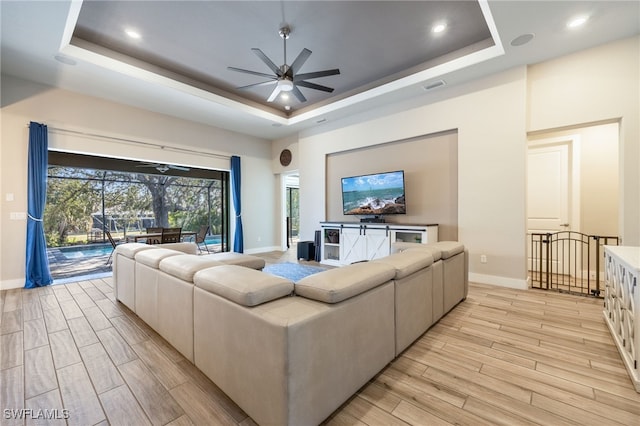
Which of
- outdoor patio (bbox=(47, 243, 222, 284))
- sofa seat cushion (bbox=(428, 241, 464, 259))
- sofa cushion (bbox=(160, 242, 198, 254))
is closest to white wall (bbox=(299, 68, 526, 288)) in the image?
sofa seat cushion (bbox=(428, 241, 464, 259))

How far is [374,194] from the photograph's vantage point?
17.2ft

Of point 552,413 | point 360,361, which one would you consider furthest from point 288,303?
point 552,413

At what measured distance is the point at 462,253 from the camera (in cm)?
311

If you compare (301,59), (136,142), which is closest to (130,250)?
(301,59)

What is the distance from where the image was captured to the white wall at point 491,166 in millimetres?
3768

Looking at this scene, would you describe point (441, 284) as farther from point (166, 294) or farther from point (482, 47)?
point (482, 47)

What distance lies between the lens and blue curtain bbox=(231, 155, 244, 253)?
6.63 meters

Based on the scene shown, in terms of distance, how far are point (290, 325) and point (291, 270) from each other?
150 inches

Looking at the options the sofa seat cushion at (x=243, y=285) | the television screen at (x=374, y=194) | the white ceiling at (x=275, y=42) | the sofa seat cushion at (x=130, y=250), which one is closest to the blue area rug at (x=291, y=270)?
the television screen at (x=374, y=194)

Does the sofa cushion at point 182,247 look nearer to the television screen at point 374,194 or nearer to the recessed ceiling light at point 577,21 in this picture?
the television screen at point 374,194

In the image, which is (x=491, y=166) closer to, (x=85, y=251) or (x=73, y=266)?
(x=73, y=266)

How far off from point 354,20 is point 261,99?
2.84 metres

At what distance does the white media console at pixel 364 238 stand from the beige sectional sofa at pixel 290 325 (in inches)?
86.7

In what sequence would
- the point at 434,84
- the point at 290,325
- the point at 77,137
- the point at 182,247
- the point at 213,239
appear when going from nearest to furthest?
the point at 290,325 < the point at 182,247 < the point at 434,84 < the point at 77,137 < the point at 213,239
